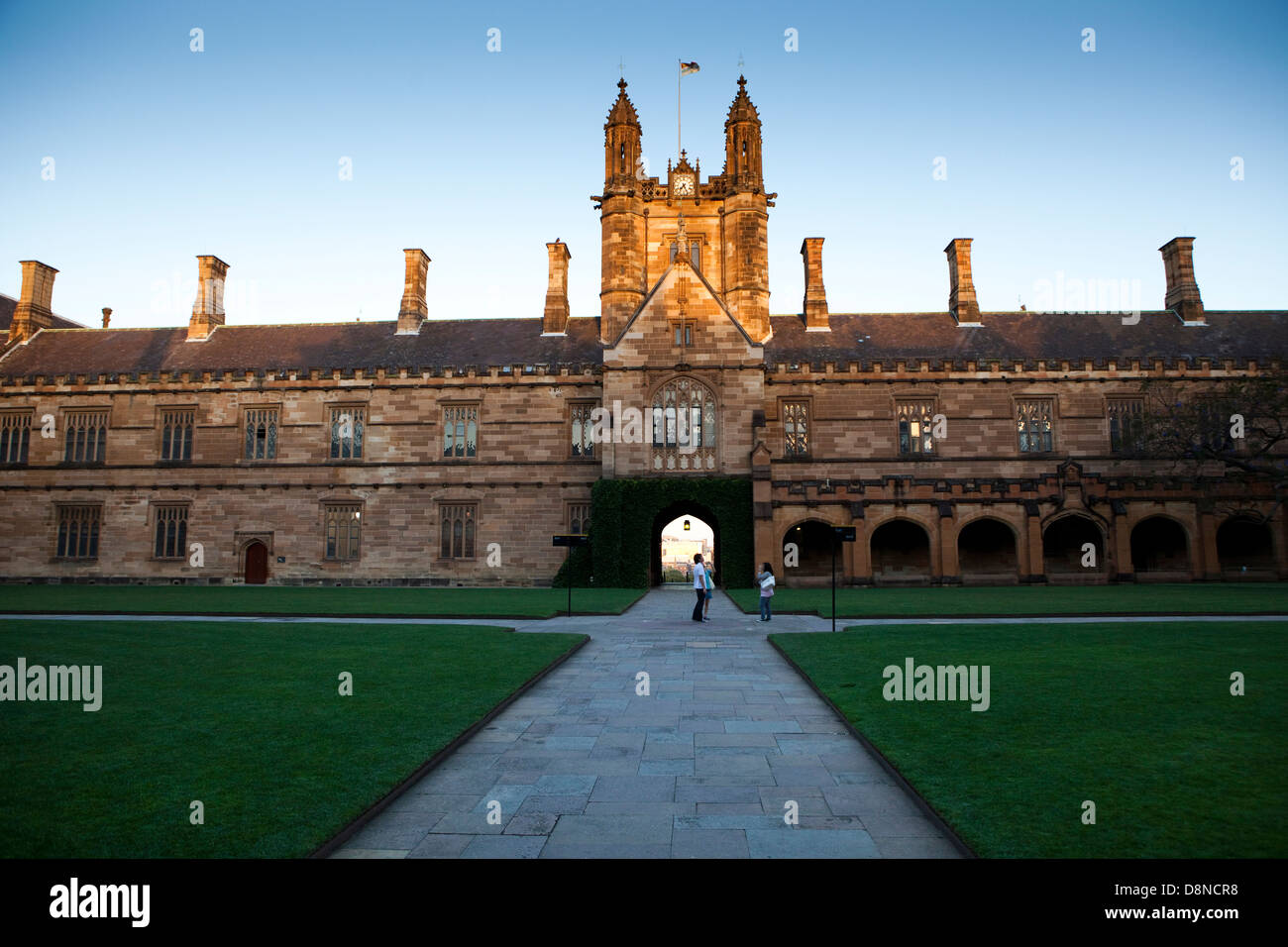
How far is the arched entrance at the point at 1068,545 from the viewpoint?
31219mm

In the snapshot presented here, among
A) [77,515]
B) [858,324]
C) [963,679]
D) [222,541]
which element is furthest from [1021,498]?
[77,515]

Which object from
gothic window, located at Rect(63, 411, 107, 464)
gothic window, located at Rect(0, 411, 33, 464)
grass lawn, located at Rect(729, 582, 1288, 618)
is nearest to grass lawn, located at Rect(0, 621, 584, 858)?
grass lawn, located at Rect(729, 582, 1288, 618)

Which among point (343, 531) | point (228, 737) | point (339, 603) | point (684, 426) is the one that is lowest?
point (228, 737)

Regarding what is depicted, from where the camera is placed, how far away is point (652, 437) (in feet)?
104

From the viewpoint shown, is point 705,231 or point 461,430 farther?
point 705,231

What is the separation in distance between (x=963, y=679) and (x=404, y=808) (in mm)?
6769

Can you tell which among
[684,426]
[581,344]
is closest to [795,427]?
[684,426]

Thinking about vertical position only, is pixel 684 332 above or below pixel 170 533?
above

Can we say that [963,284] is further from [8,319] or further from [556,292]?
[8,319]

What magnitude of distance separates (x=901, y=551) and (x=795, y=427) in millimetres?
7032

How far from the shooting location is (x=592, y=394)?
33.9 m

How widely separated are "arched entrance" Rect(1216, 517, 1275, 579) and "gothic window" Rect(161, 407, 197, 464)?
45.5m

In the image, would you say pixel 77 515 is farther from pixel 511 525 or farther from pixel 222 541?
pixel 511 525

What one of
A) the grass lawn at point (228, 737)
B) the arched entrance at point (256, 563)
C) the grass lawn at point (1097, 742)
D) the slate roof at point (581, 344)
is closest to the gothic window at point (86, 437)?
the slate roof at point (581, 344)
